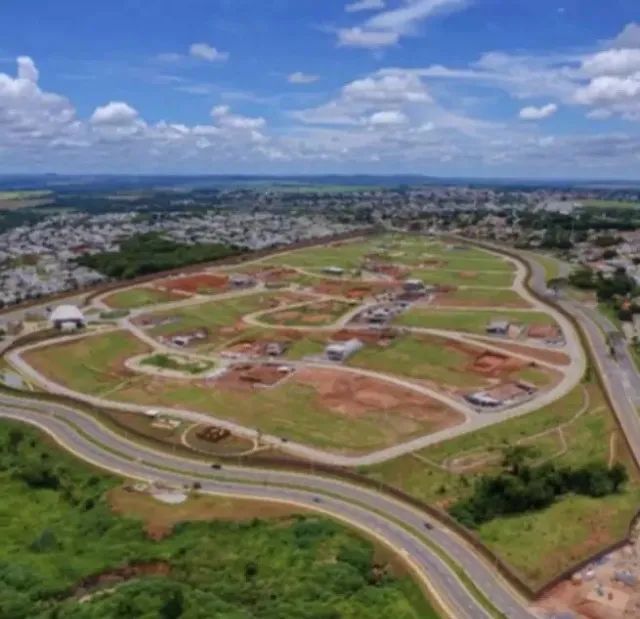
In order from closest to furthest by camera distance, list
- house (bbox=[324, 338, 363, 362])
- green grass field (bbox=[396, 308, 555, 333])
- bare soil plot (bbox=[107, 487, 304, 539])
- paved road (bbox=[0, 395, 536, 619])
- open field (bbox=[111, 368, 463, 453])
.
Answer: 1. paved road (bbox=[0, 395, 536, 619])
2. bare soil plot (bbox=[107, 487, 304, 539])
3. open field (bbox=[111, 368, 463, 453])
4. house (bbox=[324, 338, 363, 362])
5. green grass field (bbox=[396, 308, 555, 333])

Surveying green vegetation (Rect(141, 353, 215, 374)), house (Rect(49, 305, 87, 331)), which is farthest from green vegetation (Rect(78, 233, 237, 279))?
green vegetation (Rect(141, 353, 215, 374))

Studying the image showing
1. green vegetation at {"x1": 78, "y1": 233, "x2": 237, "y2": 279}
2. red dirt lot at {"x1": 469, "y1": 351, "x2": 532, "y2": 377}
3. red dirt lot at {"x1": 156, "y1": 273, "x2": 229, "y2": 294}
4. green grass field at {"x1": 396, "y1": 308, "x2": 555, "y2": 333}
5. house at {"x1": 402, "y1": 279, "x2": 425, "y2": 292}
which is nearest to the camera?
red dirt lot at {"x1": 469, "y1": 351, "x2": 532, "y2": 377}

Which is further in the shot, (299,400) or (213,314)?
(213,314)

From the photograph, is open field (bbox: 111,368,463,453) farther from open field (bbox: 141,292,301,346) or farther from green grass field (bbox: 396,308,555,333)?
green grass field (bbox: 396,308,555,333)

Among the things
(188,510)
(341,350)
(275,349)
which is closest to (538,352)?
(341,350)

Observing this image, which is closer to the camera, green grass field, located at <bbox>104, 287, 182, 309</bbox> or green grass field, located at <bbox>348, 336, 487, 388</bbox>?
green grass field, located at <bbox>348, 336, 487, 388</bbox>

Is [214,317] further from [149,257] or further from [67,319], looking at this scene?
[149,257]

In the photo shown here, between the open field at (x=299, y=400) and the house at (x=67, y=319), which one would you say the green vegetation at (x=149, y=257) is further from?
the open field at (x=299, y=400)
